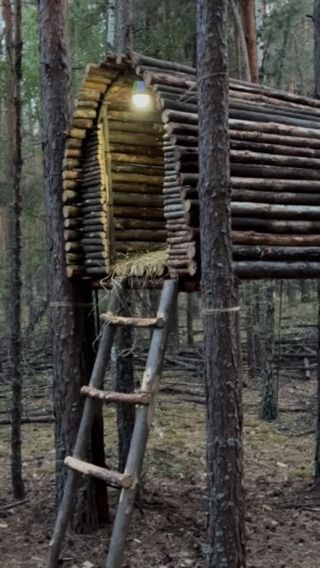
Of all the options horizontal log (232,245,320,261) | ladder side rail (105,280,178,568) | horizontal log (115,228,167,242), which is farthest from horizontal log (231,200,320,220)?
horizontal log (115,228,167,242)

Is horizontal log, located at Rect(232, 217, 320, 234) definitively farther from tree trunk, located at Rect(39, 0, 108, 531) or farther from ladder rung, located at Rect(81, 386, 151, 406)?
tree trunk, located at Rect(39, 0, 108, 531)

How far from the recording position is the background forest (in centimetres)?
650

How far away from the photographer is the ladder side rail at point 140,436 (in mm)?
4863

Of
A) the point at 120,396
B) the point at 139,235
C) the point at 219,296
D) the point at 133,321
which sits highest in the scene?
the point at 139,235

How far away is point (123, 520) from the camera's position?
16.0 feet

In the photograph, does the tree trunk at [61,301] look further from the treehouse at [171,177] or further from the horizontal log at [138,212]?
the horizontal log at [138,212]

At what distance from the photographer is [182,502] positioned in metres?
7.31

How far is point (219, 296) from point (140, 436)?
1.29 metres

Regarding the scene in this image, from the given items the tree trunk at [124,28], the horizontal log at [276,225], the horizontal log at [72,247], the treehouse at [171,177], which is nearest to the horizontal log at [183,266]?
the treehouse at [171,177]

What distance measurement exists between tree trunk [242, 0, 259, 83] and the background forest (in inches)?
9.3

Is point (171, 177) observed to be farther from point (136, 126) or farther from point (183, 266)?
point (136, 126)

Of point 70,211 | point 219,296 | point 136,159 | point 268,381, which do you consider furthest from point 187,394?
point 219,296

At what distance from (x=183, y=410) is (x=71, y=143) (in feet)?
24.3

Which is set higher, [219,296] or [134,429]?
[219,296]
